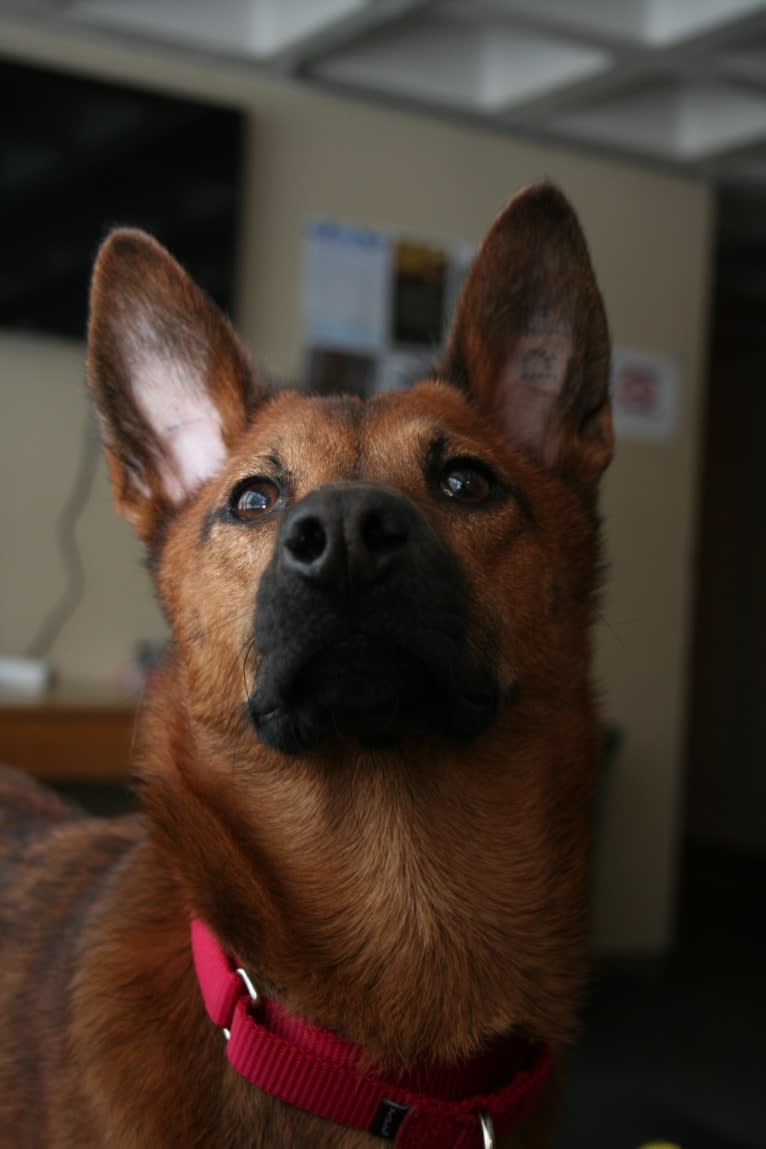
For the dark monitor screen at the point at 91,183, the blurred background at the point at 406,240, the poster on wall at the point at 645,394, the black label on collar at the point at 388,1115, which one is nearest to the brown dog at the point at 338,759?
the black label on collar at the point at 388,1115

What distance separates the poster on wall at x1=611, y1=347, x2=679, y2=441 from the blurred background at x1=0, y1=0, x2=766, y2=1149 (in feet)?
0.04

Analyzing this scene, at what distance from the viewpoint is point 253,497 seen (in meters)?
1.43

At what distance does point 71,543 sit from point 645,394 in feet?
7.69

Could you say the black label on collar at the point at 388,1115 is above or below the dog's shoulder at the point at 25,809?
below

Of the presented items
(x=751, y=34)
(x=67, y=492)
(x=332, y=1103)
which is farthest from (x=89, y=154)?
(x=332, y=1103)

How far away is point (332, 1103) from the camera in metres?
1.13

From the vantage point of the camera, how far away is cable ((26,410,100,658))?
3.80m

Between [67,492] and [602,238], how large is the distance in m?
2.28

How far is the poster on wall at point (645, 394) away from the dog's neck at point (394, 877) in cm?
363

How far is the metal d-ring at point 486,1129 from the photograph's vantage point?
1150 millimetres

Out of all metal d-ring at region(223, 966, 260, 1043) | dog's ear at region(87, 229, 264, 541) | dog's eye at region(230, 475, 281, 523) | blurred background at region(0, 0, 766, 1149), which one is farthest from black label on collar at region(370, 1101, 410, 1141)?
blurred background at region(0, 0, 766, 1149)

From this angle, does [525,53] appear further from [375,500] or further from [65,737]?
[375,500]

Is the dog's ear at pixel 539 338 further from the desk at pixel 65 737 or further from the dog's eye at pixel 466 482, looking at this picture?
the desk at pixel 65 737

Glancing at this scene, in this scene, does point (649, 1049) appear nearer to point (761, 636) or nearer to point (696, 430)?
point (696, 430)
